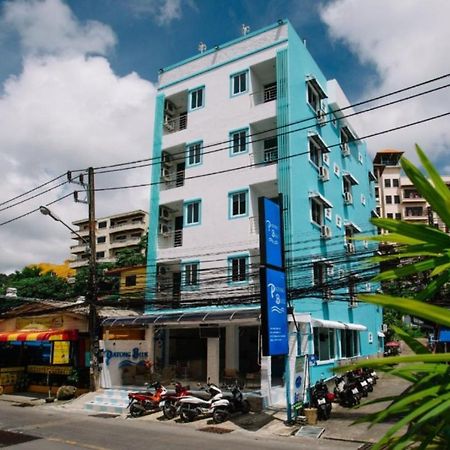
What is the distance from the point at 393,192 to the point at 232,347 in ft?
206

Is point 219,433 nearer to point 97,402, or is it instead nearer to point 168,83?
point 97,402

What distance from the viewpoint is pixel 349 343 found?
2823 centimetres

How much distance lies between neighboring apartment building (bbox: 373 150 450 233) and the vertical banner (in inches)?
2566

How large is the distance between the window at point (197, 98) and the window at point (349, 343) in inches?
607

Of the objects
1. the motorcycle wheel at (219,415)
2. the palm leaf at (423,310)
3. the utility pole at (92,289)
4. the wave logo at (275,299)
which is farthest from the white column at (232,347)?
the palm leaf at (423,310)

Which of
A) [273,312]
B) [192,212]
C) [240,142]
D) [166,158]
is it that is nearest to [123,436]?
[273,312]

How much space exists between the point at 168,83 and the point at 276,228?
17.0 metres

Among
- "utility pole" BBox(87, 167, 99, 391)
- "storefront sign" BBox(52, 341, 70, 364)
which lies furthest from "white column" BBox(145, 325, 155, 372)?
"storefront sign" BBox(52, 341, 70, 364)

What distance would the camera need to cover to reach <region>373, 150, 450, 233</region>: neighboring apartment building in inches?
3086

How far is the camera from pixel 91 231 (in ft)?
70.1

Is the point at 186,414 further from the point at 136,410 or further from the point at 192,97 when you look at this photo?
the point at 192,97

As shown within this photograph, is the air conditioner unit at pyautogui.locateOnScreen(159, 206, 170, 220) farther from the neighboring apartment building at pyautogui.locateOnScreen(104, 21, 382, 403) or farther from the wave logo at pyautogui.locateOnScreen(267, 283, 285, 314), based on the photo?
the wave logo at pyautogui.locateOnScreen(267, 283, 285, 314)

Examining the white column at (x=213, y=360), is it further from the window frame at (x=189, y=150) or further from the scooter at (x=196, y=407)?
the window frame at (x=189, y=150)

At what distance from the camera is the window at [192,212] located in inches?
A: 1046
